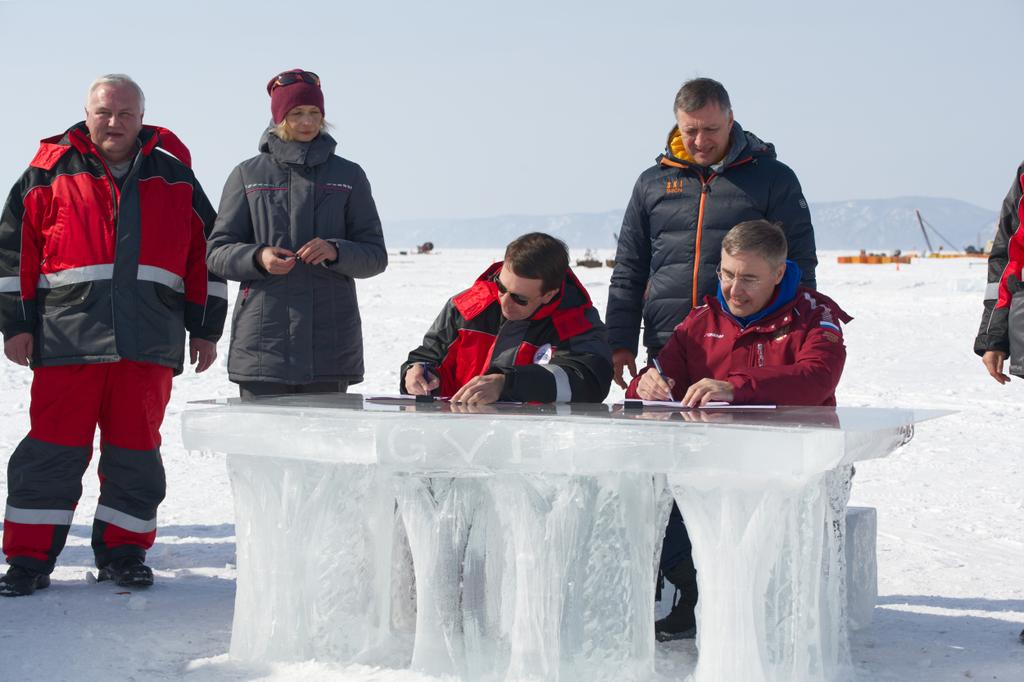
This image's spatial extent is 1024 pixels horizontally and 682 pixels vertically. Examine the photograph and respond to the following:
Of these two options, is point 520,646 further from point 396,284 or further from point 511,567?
point 396,284

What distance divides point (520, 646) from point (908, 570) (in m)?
2.10

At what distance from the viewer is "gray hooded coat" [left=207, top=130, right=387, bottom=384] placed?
4379mm

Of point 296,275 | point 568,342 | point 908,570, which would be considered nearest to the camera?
point 568,342

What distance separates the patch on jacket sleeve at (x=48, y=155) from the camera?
14.6 ft

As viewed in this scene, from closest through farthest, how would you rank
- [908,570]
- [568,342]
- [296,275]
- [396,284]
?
[568,342] → [296,275] → [908,570] → [396,284]

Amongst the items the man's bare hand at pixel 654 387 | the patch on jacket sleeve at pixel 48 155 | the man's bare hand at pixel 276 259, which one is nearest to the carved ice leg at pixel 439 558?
the man's bare hand at pixel 654 387

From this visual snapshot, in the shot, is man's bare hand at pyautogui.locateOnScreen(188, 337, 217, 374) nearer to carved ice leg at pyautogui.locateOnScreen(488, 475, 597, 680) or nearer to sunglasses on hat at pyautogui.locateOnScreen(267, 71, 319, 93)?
sunglasses on hat at pyautogui.locateOnScreen(267, 71, 319, 93)

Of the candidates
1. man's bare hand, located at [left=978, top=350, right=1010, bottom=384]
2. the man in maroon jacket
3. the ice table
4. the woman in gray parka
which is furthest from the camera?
the woman in gray parka

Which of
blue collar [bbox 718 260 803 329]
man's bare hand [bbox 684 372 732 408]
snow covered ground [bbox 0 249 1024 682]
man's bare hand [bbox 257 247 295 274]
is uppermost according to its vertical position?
man's bare hand [bbox 257 247 295 274]

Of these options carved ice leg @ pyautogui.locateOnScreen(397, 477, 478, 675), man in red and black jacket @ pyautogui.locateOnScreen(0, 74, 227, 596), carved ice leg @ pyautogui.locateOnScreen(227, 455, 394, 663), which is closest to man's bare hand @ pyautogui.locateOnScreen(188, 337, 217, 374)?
man in red and black jacket @ pyautogui.locateOnScreen(0, 74, 227, 596)

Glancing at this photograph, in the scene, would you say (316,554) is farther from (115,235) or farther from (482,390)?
(115,235)

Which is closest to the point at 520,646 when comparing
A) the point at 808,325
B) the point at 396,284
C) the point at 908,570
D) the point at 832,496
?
the point at 832,496

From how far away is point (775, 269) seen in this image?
12.3 feet

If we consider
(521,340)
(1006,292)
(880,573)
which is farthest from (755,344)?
(880,573)
